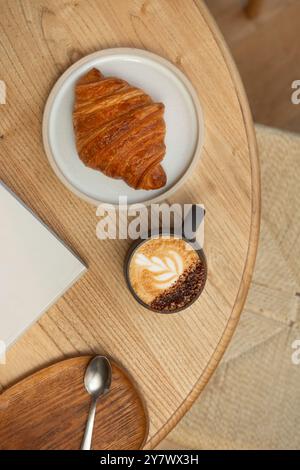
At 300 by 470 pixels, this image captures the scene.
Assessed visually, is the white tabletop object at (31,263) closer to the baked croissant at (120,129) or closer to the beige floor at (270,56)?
the baked croissant at (120,129)

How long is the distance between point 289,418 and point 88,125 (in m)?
0.74

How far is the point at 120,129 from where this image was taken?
79 cm

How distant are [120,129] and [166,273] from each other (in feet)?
0.77

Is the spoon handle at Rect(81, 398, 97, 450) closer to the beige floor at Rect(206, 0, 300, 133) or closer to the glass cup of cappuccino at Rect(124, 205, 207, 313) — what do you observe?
the glass cup of cappuccino at Rect(124, 205, 207, 313)

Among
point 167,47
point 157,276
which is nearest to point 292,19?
point 167,47

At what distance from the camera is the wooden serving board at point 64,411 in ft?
2.69

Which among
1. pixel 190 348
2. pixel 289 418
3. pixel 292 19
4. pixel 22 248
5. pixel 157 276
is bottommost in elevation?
pixel 289 418

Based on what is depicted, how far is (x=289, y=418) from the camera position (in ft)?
3.53

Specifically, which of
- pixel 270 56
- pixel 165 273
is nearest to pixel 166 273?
pixel 165 273

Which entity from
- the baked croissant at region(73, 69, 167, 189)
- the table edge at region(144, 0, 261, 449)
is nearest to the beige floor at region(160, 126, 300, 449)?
the table edge at region(144, 0, 261, 449)

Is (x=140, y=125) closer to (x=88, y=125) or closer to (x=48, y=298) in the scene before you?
(x=88, y=125)

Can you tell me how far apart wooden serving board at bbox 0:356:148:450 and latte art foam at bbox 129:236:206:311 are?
13 cm

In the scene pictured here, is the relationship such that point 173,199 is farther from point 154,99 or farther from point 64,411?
point 64,411

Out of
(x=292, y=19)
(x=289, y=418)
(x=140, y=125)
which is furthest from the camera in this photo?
(x=292, y=19)
